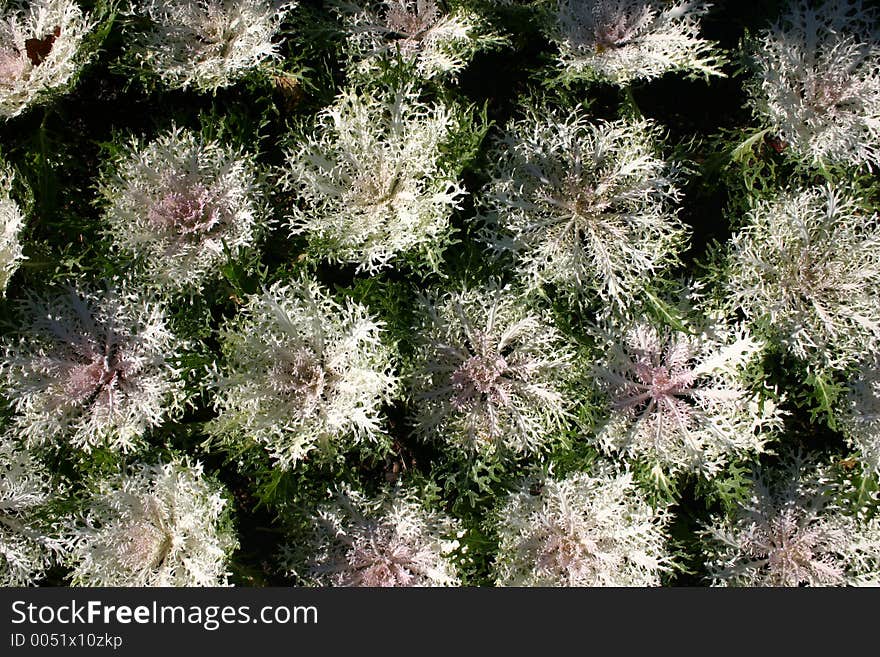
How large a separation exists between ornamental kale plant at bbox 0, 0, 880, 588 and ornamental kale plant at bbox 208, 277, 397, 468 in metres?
0.01

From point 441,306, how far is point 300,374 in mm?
424

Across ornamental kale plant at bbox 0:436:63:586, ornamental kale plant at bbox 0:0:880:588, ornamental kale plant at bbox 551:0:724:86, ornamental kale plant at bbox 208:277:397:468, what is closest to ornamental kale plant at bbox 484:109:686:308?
ornamental kale plant at bbox 0:0:880:588

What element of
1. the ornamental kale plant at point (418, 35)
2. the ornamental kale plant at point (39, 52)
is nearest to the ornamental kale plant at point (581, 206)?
the ornamental kale plant at point (418, 35)

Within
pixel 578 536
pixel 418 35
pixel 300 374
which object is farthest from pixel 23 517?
pixel 418 35

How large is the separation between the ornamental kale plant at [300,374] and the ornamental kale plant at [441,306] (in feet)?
0.04

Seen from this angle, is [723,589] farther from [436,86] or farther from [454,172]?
[436,86]

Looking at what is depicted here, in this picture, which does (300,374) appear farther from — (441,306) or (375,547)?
(375,547)

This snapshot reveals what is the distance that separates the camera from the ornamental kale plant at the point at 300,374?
1.61 m

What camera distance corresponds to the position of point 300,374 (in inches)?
65.4

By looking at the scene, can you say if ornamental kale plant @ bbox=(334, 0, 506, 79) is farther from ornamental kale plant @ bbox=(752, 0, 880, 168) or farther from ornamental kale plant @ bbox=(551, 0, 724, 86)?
ornamental kale plant @ bbox=(752, 0, 880, 168)

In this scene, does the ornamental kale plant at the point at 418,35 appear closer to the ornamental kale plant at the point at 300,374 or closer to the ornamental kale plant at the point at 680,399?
the ornamental kale plant at the point at 300,374

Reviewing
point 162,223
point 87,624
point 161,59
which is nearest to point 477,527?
point 87,624

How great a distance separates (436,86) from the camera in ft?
5.79

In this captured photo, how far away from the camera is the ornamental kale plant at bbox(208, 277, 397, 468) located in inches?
63.4
